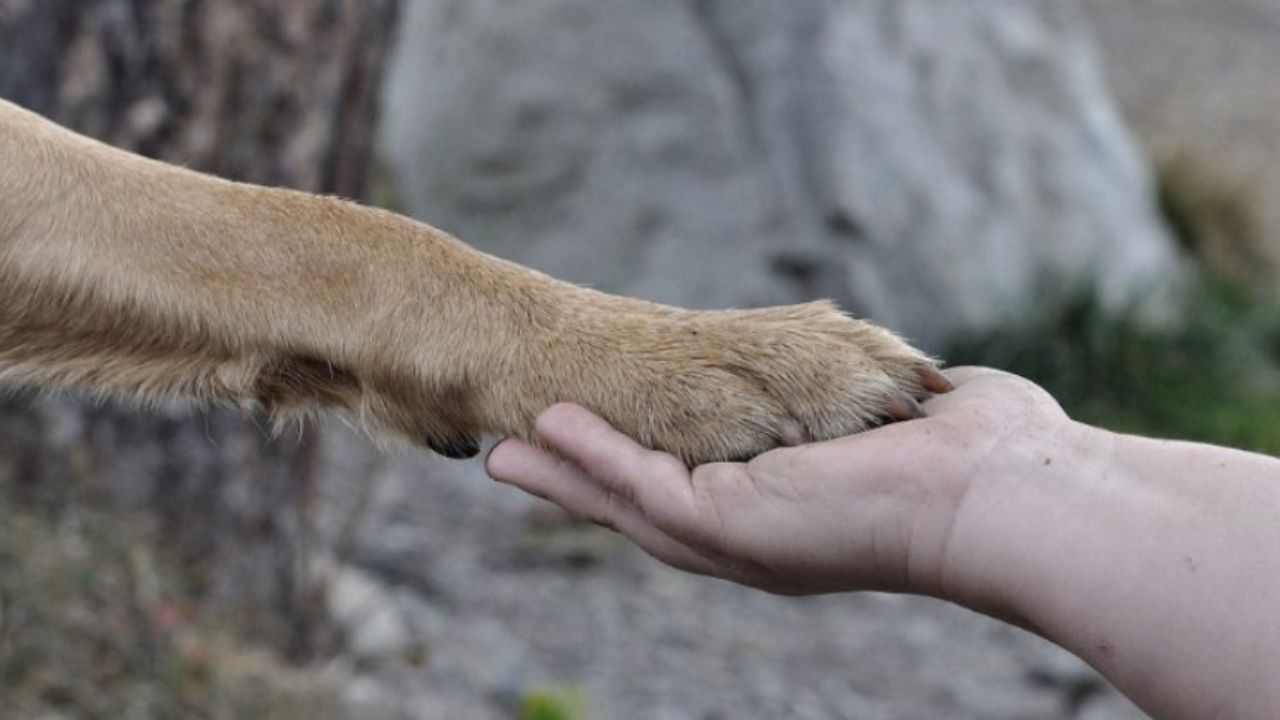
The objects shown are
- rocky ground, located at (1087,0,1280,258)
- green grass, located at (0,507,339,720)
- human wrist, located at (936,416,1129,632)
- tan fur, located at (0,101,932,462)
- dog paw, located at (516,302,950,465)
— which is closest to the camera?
human wrist, located at (936,416,1129,632)

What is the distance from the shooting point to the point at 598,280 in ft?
25.8

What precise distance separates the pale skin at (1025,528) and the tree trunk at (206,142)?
2310 millimetres

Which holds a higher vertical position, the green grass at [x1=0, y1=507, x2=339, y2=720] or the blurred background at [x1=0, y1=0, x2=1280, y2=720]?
the blurred background at [x1=0, y1=0, x2=1280, y2=720]

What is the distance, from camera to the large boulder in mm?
7824

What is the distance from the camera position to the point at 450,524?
6.82 metres

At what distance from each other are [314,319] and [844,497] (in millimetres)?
1122

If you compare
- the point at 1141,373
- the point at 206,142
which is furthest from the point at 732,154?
the point at 206,142

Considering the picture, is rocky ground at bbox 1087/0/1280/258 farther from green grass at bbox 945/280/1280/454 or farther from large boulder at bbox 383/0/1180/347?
large boulder at bbox 383/0/1180/347

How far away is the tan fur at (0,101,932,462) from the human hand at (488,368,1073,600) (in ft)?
1.27

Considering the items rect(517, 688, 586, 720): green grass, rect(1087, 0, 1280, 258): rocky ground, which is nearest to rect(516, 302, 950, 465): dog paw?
rect(517, 688, 586, 720): green grass

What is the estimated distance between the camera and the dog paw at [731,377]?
8.80ft

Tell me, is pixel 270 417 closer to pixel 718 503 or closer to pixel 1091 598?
pixel 718 503

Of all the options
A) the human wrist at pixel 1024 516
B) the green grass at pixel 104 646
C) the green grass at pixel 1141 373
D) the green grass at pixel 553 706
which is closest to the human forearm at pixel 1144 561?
the human wrist at pixel 1024 516

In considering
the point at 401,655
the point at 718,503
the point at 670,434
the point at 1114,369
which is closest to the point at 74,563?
the point at 401,655
